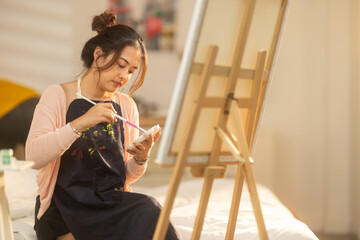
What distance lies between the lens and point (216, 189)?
275cm

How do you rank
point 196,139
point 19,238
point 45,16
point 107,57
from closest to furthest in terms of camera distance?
point 196,139
point 107,57
point 19,238
point 45,16

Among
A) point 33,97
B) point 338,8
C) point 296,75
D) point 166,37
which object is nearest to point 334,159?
point 296,75

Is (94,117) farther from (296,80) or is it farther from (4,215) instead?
(296,80)

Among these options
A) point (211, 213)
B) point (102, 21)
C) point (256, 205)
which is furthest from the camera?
point (211, 213)

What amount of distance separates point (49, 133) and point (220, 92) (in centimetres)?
56

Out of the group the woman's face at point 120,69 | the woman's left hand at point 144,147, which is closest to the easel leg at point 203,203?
the woman's left hand at point 144,147

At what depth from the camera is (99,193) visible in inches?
64.0

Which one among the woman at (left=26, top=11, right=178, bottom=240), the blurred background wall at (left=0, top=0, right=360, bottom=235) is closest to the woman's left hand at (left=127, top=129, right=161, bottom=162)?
the woman at (left=26, top=11, right=178, bottom=240)

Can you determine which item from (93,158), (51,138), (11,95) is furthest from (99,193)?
(11,95)

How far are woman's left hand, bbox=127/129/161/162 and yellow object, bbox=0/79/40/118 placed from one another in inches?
70.4

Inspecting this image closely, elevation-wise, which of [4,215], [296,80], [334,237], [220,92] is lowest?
[334,237]

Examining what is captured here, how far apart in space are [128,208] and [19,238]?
549 mm

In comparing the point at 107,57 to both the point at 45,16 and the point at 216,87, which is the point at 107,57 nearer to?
the point at 216,87

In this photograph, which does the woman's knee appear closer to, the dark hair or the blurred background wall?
the dark hair
